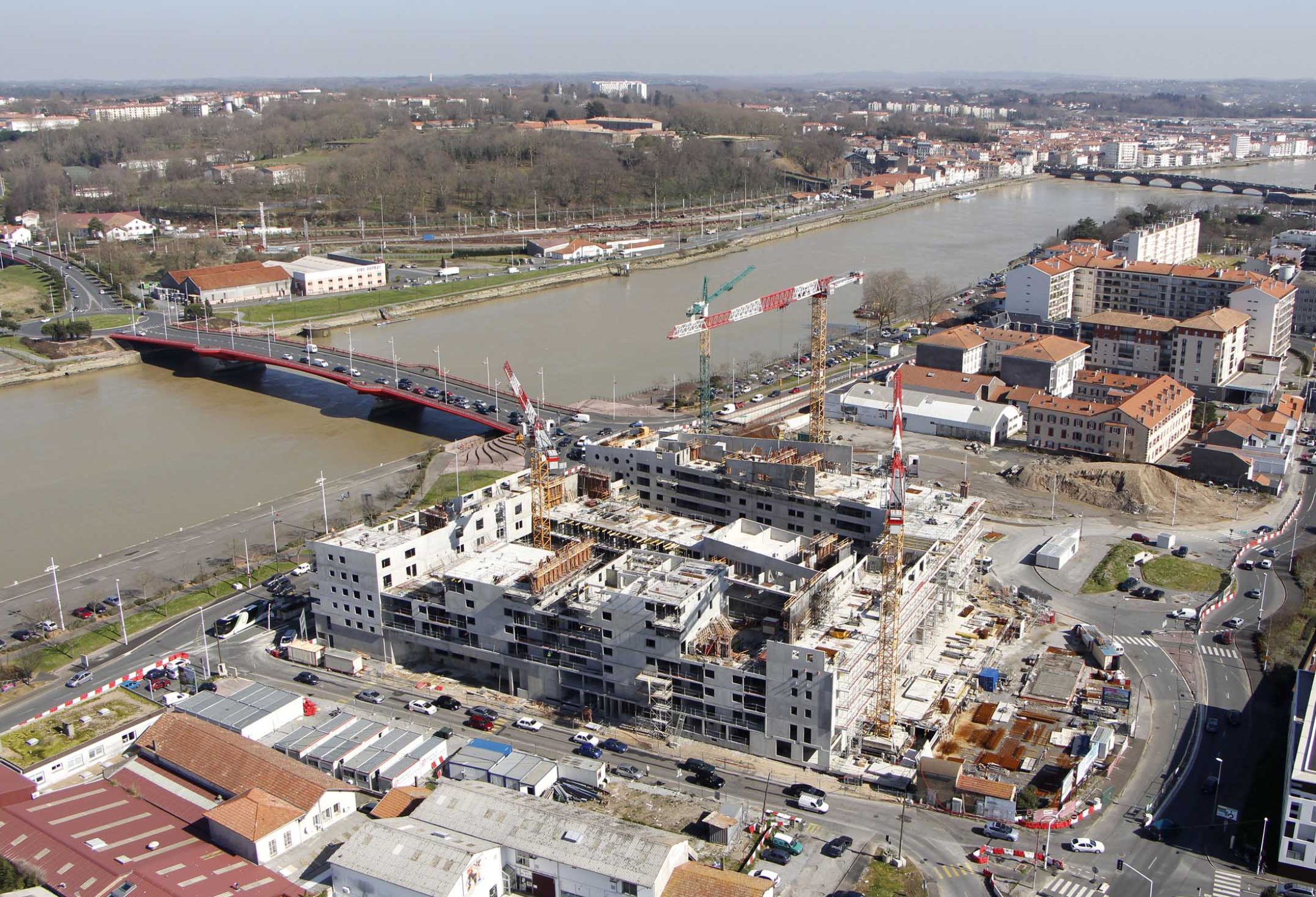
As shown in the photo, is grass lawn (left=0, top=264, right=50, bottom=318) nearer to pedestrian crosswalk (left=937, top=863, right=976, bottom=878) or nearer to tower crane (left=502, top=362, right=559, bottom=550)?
tower crane (left=502, top=362, right=559, bottom=550)

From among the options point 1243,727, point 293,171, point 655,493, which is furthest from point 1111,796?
point 293,171

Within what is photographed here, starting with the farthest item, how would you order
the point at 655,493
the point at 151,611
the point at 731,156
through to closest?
the point at 731,156, the point at 655,493, the point at 151,611

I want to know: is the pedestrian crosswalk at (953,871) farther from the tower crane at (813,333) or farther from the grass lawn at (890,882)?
the tower crane at (813,333)

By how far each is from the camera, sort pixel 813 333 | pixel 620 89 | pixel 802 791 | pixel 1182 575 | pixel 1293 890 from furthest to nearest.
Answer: pixel 620 89 → pixel 813 333 → pixel 1182 575 → pixel 802 791 → pixel 1293 890

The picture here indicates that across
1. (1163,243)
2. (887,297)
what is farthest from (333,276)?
(1163,243)

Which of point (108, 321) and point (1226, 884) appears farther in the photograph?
point (108, 321)

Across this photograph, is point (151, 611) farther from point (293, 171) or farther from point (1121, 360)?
point (293, 171)

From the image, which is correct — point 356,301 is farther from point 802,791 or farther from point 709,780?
point 802,791
